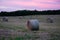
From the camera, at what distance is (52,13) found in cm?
3619

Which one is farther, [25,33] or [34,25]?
[34,25]

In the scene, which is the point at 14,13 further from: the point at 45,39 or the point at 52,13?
the point at 45,39

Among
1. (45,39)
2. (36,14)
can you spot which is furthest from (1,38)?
(36,14)

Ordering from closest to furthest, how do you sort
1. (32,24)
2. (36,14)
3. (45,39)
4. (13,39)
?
(13,39)
(45,39)
(32,24)
(36,14)

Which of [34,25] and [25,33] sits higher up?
[25,33]

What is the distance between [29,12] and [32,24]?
21.8 metres

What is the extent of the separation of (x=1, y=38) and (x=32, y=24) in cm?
697

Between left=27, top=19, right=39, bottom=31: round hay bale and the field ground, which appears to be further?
left=27, top=19, right=39, bottom=31: round hay bale

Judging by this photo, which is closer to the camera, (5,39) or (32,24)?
(5,39)

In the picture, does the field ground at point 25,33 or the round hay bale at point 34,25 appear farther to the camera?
the round hay bale at point 34,25

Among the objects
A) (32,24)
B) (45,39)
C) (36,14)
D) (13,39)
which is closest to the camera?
(13,39)

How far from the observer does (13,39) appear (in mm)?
6879

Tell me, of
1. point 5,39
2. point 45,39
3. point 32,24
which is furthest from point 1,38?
point 32,24

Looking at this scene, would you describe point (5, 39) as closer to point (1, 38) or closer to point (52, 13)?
point (1, 38)
